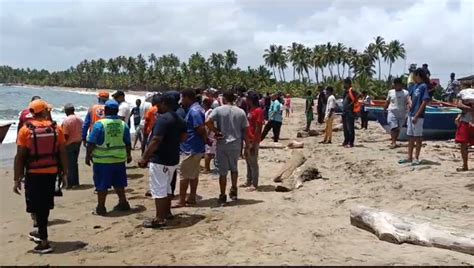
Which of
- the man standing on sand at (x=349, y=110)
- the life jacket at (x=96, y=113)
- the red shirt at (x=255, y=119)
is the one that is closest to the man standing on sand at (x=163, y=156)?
the life jacket at (x=96, y=113)

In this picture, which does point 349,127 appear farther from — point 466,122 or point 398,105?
point 466,122

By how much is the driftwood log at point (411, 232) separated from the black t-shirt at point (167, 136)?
2516 mm

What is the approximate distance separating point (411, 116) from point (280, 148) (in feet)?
21.7

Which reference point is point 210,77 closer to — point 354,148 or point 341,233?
point 354,148

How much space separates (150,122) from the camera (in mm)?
10469

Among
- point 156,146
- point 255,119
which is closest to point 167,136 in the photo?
point 156,146

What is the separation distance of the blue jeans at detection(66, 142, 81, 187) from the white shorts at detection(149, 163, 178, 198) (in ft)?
11.7

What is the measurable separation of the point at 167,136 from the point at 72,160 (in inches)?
155

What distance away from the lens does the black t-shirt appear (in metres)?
6.99

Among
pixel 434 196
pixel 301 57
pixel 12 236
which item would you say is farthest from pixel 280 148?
pixel 301 57

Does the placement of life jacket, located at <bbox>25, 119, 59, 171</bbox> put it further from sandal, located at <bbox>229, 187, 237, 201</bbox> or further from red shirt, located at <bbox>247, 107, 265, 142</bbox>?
red shirt, located at <bbox>247, 107, 265, 142</bbox>

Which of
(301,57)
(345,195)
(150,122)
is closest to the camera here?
(345,195)

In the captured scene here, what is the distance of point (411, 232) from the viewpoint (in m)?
5.60

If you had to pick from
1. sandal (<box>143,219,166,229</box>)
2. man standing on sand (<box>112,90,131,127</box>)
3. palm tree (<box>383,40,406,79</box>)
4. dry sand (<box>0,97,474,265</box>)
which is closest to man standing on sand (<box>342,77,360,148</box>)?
dry sand (<box>0,97,474,265</box>)
